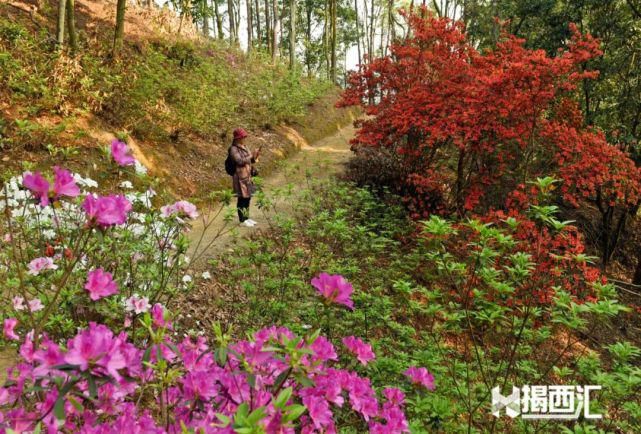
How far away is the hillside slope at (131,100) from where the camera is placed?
6.11m

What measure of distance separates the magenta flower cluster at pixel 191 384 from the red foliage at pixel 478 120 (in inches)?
222

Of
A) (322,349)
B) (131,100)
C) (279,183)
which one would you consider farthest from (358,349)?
(279,183)

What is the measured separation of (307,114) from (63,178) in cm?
Answer: 1459

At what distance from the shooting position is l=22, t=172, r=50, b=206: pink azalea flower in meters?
1.33

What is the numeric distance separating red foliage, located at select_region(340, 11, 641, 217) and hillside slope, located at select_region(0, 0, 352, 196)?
316 cm

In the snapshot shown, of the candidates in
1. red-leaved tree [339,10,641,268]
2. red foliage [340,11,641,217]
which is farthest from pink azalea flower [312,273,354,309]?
red-leaved tree [339,10,641,268]

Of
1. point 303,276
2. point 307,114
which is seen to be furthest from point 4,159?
point 307,114

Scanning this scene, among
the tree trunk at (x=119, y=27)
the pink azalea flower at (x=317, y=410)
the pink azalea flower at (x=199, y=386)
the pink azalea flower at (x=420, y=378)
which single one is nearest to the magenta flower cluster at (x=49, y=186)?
the pink azalea flower at (x=199, y=386)

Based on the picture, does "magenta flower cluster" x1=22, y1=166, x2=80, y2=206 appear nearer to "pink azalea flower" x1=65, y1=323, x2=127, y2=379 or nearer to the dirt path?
"pink azalea flower" x1=65, y1=323, x2=127, y2=379

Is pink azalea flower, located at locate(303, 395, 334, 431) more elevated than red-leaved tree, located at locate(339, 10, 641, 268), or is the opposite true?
red-leaved tree, located at locate(339, 10, 641, 268)

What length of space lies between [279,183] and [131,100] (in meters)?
3.37

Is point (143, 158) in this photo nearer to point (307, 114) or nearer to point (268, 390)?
point (268, 390)

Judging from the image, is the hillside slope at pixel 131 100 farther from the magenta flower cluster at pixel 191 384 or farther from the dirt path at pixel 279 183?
the magenta flower cluster at pixel 191 384

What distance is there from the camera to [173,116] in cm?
830
